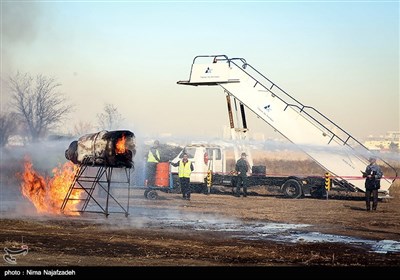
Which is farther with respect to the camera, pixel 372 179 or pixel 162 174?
pixel 162 174

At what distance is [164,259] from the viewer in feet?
44.1

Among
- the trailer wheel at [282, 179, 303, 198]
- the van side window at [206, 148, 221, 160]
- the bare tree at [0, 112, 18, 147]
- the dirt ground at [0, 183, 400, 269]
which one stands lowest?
the dirt ground at [0, 183, 400, 269]

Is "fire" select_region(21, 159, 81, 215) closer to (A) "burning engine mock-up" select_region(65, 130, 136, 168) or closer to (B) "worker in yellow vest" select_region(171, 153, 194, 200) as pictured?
(A) "burning engine mock-up" select_region(65, 130, 136, 168)

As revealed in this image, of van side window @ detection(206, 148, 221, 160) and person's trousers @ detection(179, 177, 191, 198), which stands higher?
van side window @ detection(206, 148, 221, 160)

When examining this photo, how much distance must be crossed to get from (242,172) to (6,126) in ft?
42.1

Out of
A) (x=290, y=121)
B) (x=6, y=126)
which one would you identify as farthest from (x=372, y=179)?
(x=6, y=126)

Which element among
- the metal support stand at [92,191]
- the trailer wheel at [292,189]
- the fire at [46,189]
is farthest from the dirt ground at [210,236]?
the trailer wheel at [292,189]

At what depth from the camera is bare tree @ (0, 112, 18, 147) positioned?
112 feet

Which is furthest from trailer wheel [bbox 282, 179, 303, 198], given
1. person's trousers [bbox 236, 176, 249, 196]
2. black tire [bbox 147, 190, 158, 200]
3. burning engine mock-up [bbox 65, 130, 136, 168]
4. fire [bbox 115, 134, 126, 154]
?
fire [bbox 115, 134, 126, 154]

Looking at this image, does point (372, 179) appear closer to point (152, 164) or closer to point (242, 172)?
point (242, 172)

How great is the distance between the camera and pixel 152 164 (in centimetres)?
3100

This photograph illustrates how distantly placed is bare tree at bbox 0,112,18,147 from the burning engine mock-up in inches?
507

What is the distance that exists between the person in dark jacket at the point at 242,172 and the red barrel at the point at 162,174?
3178 millimetres

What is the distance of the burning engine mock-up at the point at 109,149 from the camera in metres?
20.4
